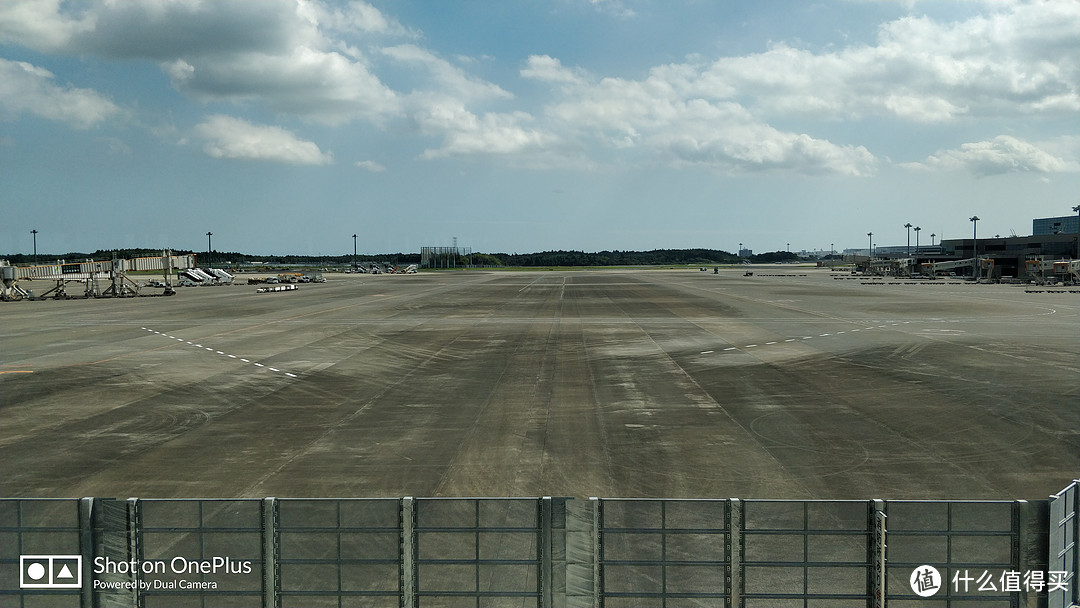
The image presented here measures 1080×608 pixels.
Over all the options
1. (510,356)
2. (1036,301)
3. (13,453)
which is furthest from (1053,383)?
(1036,301)

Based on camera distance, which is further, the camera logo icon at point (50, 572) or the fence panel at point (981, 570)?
the camera logo icon at point (50, 572)

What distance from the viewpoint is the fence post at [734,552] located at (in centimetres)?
739

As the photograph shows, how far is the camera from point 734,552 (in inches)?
301

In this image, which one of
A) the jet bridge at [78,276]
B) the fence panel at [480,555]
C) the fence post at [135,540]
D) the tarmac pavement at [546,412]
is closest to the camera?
the fence post at [135,540]

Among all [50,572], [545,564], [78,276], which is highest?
[78,276]

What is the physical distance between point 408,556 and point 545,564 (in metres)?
1.48

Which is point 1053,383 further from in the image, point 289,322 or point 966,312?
point 289,322

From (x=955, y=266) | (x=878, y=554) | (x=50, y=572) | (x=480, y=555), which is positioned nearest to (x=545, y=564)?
(x=480, y=555)

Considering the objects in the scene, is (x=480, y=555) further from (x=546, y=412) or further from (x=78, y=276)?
(x=78, y=276)

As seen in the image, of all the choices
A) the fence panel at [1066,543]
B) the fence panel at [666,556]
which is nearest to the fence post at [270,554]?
the fence panel at [666,556]

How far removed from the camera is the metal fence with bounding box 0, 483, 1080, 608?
729cm

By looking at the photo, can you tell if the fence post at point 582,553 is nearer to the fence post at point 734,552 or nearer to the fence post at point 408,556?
the fence post at point 734,552

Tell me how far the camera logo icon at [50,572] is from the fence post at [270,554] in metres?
1.94

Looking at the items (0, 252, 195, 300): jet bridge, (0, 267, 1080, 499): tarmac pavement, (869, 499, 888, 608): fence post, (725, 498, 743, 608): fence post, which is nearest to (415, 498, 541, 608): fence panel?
(0, 267, 1080, 499): tarmac pavement
